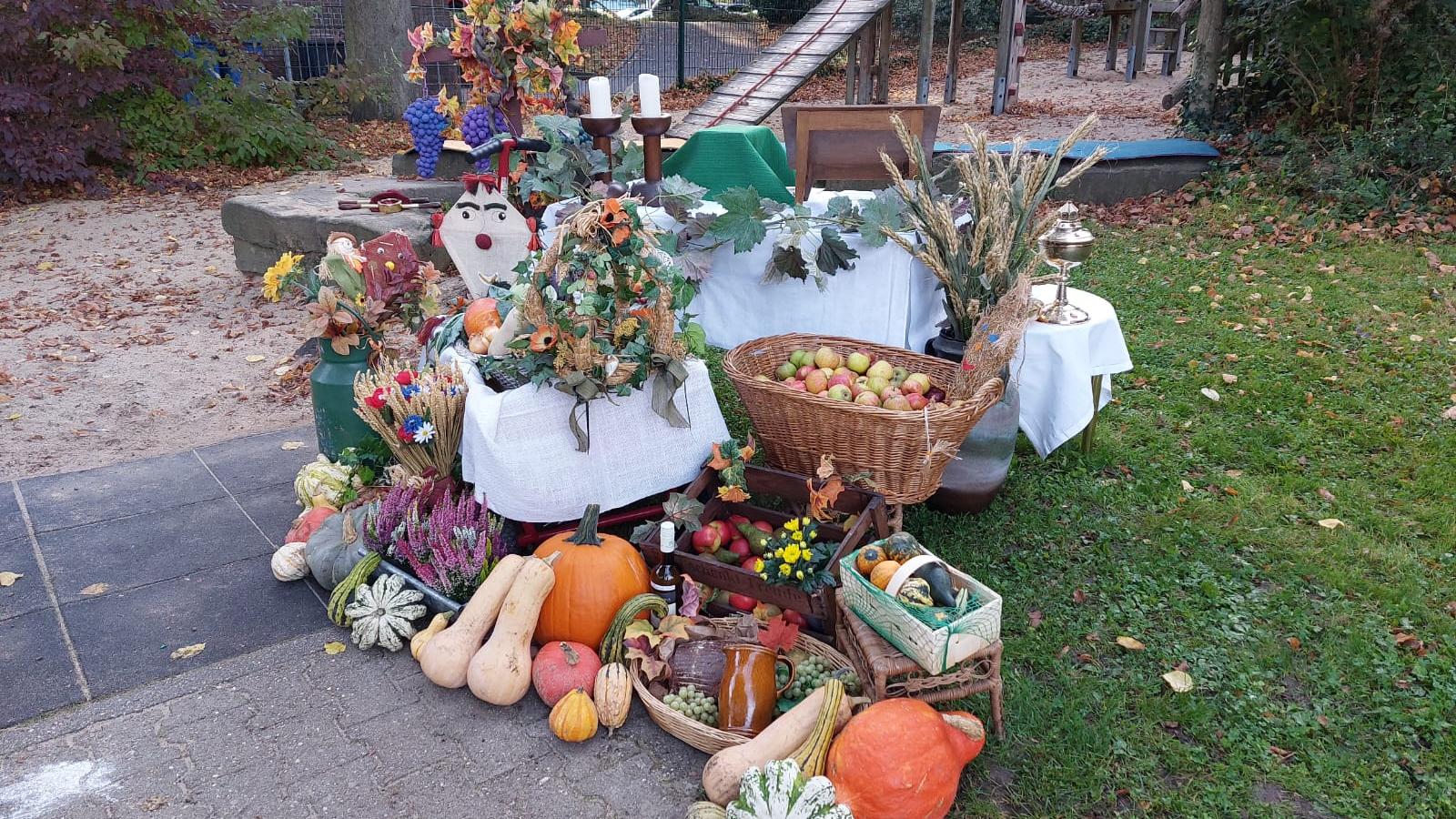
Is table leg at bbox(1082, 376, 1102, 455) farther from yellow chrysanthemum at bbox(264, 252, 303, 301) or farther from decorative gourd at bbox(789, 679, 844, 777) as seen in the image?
yellow chrysanthemum at bbox(264, 252, 303, 301)

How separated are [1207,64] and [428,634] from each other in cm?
931

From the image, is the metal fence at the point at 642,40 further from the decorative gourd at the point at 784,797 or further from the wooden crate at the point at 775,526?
the decorative gourd at the point at 784,797

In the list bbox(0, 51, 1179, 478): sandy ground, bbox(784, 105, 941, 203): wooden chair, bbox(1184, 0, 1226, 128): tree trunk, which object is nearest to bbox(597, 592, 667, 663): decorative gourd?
bbox(784, 105, 941, 203): wooden chair

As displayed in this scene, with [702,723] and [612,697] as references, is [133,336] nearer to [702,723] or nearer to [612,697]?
[612,697]

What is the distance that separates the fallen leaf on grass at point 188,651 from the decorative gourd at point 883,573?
214 cm

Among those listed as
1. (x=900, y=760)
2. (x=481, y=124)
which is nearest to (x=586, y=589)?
(x=900, y=760)

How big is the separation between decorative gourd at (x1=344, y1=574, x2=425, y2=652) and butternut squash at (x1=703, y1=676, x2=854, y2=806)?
3.79ft

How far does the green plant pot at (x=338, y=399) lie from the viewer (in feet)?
12.5

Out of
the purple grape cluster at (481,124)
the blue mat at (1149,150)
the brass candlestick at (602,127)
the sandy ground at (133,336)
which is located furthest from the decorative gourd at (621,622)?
the blue mat at (1149,150)

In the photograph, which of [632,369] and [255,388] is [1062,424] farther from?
[255,388]

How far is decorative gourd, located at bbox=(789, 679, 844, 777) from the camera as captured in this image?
242cm

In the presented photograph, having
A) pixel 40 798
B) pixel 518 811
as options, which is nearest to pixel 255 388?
pixel 40 798

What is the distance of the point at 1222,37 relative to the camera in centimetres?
916

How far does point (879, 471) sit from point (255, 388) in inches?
155
